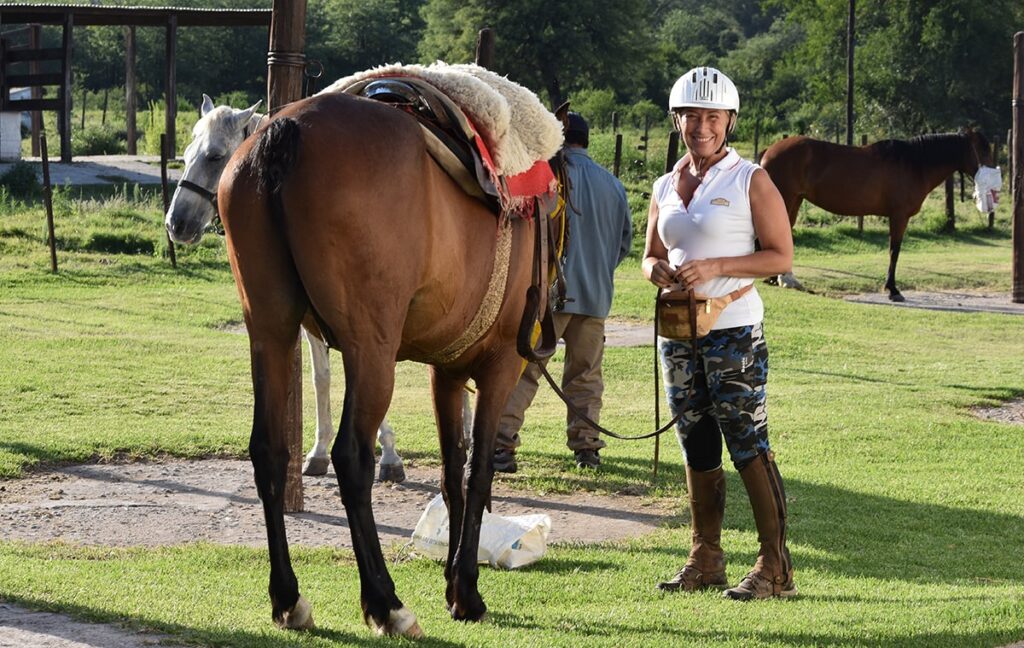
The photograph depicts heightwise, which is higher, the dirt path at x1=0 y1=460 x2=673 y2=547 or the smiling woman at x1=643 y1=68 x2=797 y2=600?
the smiling woman at x1=643 y1=68 x2=797 y2=600

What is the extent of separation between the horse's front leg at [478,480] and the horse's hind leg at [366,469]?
0.53 m

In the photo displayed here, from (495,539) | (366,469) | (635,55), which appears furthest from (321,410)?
(635,55)

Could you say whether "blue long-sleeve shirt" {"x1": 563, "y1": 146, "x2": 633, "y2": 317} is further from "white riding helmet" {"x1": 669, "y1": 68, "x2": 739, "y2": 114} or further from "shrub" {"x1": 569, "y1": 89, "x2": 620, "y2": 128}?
"shrub" {"x1": 569, "y1": 89, "x2": 620, "y2": 128}

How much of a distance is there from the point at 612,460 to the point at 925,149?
12.5m

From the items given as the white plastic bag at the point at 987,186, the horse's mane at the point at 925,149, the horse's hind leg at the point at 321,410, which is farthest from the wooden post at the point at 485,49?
the white plastic bag at the point at 987,186

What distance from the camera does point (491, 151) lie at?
5.42 meters

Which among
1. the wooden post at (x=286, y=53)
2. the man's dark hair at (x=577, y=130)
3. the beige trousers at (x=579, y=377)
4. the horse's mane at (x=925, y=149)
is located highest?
the horse's mane at (x=925, y=149)

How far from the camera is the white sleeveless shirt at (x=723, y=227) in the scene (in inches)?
219

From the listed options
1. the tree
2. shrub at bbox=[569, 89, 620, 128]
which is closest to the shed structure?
the tree

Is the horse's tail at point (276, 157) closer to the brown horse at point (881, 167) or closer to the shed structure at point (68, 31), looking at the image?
the brown horse at point (881, 167)

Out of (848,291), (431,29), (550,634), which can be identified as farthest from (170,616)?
(431,29)

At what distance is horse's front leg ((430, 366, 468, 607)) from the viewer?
18.7ft

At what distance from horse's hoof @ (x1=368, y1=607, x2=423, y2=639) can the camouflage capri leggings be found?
1.54m

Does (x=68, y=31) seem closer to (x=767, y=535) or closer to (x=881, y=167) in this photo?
(x=881, y=167)
